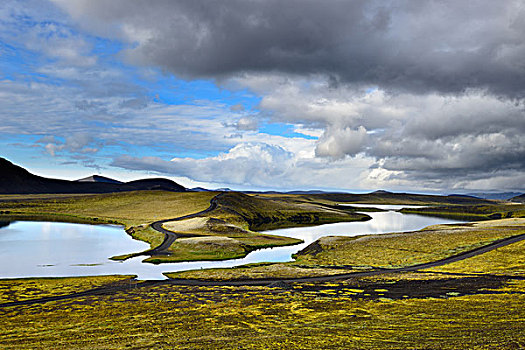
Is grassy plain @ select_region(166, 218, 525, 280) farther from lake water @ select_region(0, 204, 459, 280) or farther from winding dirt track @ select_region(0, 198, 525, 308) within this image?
lake water @ select_region(0, 204, 459, 280)

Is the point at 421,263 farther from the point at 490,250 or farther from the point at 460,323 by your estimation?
the point at 460,323

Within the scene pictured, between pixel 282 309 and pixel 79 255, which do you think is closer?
pixel 282 309

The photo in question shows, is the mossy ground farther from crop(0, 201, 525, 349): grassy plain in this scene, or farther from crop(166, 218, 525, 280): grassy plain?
crop(166, 218, 525, 280): grassy plain

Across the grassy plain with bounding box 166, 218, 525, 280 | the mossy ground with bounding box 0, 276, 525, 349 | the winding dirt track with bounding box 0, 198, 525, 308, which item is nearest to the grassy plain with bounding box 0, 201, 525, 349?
the mossy ground with bounding box 0, 276, 525, 349

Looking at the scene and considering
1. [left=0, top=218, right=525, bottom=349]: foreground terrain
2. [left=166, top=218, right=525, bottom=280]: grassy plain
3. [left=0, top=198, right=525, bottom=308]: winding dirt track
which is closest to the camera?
[left=0, top=218, right=525, bottom=349]: foreground terrain

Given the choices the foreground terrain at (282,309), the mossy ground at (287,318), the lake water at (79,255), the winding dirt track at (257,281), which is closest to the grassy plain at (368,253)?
the foreground terrain at (282,309)

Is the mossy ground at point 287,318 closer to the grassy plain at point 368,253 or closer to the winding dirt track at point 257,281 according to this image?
the winding dirt track at point 257,281

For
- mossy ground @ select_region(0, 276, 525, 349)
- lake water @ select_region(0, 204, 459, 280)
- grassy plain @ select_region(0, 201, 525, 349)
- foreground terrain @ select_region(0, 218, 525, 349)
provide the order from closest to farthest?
mossy ground @ select_region(0, 276, 525, 349)
grassy plain @ select_region(0, 201, 525, 349)
foreground terrain @ select_region(0, 218, 525, 349)
lake water @ select_region(0, 204, 459, 280)

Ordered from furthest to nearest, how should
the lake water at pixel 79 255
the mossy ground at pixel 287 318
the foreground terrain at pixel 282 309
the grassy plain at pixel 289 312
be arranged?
1. the lake water at pixel 79 255
2. the foreground terrain at pixel 282 309
3. the grassy plain at pixel 289 312
4. the mossy ground at pixel 287 318

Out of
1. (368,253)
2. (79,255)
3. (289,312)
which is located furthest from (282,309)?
(79,255)

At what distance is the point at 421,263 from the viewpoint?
7694cm

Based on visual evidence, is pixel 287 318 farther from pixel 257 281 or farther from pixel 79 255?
pixel 79 255

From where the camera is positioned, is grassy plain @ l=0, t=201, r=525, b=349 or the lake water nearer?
grassy plain @ l=0, t=201, r=525, b=349

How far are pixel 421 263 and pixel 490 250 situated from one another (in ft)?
64.8
